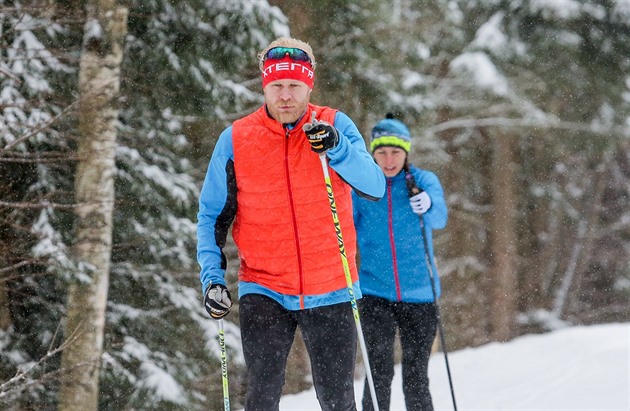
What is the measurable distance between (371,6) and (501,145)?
28.1 feet

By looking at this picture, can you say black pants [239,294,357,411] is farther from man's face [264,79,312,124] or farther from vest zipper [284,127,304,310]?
man's face [264,79,312,124]

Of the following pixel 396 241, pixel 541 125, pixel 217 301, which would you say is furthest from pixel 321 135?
pixel 541 125

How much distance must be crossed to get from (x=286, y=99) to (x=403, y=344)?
2125 millimetres

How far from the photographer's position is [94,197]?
22.4 feet

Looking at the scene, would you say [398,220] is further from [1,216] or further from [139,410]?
[139,410]

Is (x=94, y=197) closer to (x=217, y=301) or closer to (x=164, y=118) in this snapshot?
(x=164, y=118)

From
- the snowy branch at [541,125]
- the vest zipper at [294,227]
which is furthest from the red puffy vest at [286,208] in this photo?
the snowy branch at [541,125]

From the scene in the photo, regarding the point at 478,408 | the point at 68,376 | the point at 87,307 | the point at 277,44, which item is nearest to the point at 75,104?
the point at 87,307

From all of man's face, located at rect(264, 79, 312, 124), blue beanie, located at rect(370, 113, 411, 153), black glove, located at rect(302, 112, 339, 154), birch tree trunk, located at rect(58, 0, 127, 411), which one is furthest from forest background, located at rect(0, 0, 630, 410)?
black glove, located at rect(302, 112, 339, 154)

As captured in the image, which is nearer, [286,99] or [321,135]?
[321,135]

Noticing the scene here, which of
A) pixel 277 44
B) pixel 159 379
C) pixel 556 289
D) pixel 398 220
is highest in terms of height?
pixel 556 289

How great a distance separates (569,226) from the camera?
76.9 feet

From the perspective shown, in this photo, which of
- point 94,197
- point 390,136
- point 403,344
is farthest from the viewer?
point 94,197

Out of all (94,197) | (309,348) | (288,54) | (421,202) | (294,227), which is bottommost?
(309,348)
